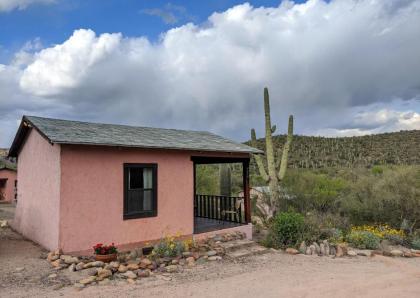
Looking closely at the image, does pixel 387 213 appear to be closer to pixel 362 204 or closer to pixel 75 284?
pixel 362 204

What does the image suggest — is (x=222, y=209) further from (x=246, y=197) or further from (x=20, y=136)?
(x=20, y=136)

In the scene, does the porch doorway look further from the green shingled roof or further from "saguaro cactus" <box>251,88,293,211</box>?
"saguaro cactus" <box>251,88,293,211</box>

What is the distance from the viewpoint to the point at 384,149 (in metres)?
30.5

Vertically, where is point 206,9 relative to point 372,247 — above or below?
above

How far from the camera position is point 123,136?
29.6 ft

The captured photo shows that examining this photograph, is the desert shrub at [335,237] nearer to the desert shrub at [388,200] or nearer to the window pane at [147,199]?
the desert shrub at [388,200]

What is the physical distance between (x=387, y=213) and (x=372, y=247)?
3694 mm

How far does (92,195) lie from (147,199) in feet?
4.84

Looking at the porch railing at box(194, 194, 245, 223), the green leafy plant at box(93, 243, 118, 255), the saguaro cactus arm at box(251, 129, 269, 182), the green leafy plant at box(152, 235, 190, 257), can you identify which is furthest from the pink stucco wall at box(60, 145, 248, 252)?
the saguaro cactus arm at box(251, 129, 269, 182)

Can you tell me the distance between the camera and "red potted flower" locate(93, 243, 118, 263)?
7.38 meters

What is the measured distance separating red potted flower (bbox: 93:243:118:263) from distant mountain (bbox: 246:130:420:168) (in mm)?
20975

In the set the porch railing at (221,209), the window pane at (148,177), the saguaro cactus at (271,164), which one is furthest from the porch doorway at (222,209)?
the window pane at (148,177)

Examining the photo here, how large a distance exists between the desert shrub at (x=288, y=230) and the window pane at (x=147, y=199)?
3627 millimetres

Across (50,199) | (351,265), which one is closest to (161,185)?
(50,199)
